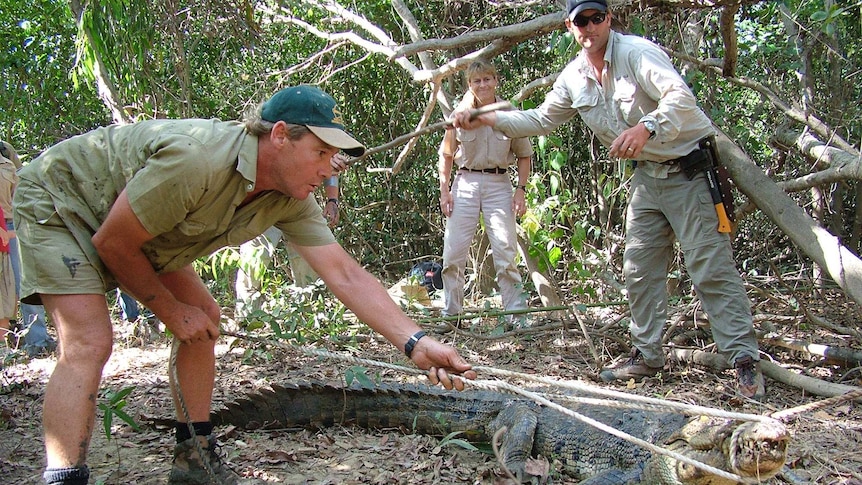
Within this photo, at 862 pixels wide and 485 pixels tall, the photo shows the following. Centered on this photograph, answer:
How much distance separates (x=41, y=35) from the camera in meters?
9.70

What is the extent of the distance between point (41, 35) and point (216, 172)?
9.54 meters

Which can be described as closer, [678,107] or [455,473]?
[455,473]

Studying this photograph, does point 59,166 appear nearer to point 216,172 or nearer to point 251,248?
point 216,172

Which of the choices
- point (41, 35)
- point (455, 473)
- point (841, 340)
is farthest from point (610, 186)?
point (41, 35)

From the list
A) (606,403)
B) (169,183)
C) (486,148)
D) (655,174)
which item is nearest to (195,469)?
(169,183)

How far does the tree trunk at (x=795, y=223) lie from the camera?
3137 mm

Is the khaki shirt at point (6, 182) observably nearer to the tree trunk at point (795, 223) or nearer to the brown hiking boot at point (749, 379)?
the tree trunk at point (795, 223)

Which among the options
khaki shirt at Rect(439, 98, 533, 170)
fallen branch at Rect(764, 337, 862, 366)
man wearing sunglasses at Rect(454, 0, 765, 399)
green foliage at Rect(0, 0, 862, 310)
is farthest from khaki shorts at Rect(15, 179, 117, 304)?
fallen branch at Rect(764, 337, 862, 366)

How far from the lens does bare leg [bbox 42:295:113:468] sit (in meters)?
2.01

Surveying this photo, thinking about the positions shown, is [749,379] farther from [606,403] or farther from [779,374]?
[606,403]

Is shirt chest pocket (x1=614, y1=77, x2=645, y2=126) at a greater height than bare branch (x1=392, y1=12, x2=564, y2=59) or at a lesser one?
lesser

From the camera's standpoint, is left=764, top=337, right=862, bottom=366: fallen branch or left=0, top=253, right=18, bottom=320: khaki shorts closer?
left=764, top=337, right=862, bottom=366: fallen branch

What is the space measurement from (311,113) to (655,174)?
211 centimetres

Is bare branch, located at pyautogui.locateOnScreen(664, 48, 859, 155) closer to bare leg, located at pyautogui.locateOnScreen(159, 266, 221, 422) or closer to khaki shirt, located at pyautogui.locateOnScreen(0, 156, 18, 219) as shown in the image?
bare leg, located at pyautogui.locateOnScreen(159, 266, 221, 422)
